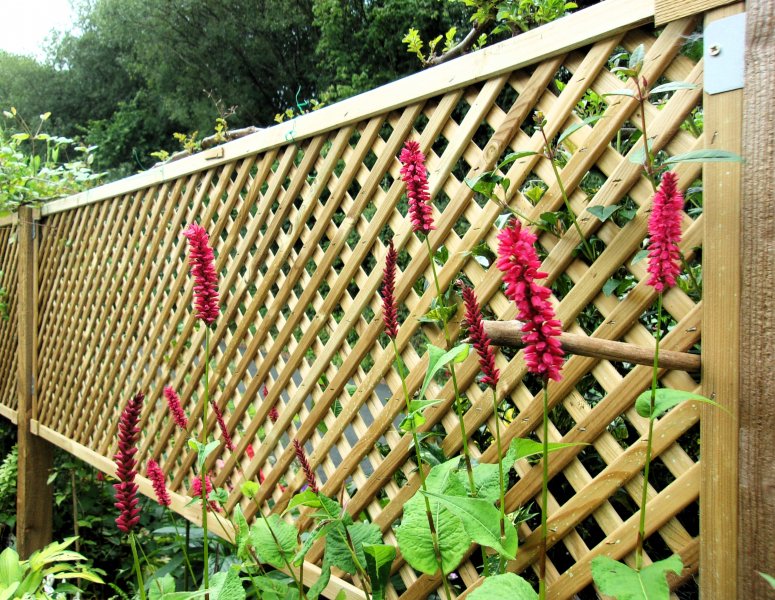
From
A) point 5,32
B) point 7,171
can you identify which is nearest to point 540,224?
point 7,171

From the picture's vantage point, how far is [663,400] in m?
0.82

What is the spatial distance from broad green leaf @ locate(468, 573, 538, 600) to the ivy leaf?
0.65m

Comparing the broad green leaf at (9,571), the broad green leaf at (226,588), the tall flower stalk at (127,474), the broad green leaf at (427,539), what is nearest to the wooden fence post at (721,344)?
the broad green leaf at (427,539)

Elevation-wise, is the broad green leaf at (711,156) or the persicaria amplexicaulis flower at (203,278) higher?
the broad green leaf at (711,156)

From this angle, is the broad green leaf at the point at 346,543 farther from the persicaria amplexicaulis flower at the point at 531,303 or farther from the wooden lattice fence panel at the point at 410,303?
the persicaria amplexicaulis flower at the point at 531,303

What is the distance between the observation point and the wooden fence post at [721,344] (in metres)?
0.93

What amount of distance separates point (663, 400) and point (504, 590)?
0.35 meters

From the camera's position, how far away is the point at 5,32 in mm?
25500

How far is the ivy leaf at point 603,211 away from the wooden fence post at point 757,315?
0.22m

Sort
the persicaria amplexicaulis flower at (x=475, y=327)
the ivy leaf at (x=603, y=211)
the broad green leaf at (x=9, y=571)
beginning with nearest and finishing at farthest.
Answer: the persicaria amplexicaulis flower at (x=475, y=327)
the ivy leaf at (x=603, y=211)
the broad green leaf at (x=9, y=571)

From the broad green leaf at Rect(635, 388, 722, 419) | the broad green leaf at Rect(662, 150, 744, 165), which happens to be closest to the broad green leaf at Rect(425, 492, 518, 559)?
the broad green leaf at Rect(635, 388, 722, 419)

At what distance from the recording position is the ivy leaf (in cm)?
108

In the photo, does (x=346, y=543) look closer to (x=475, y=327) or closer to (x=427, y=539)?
(x=427, y=539)

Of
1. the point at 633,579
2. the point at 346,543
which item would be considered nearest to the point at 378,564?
the point at 346,543
